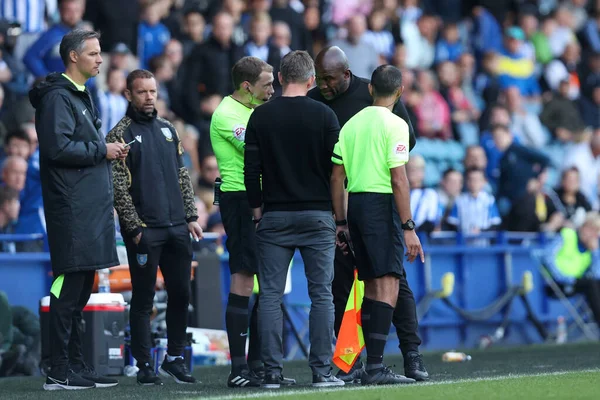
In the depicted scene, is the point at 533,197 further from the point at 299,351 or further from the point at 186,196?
the point at 186,196

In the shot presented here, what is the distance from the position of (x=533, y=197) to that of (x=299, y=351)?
4427 millimetres

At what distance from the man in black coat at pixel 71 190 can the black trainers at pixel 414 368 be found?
1985 mm

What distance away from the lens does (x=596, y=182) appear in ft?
64.1

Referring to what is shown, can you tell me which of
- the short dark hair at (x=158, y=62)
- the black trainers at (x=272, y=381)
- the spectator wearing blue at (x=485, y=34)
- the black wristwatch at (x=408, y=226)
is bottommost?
the black trainers at (x=272, y=381)

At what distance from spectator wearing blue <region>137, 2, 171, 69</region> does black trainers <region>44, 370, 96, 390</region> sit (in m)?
7.61

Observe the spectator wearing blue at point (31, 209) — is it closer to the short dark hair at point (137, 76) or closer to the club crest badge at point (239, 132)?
the short dark hair at point (137, 76)

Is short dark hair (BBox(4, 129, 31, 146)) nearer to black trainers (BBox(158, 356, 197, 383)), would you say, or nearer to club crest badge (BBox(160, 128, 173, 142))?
club crest badge (BBox(160, 128, 173, 142))

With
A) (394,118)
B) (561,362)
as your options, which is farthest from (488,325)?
(394,118)

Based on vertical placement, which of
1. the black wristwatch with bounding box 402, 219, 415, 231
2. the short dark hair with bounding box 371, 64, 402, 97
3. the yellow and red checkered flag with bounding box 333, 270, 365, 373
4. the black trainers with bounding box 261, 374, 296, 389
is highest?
the short dark hair with bounding box 371, 64, 402, 97

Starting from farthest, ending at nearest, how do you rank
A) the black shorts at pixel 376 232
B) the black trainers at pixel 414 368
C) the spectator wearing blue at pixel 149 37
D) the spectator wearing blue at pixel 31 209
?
the spectator wearing blue at pixel 149 37, the spectator wearing blue at pixel 31 209, the black trainers at pixel 414 368, the black shorts at pixel 376 232

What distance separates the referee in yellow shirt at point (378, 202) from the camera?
8.65 metres

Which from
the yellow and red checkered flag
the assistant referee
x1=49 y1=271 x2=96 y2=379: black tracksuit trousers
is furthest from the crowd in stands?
the yellow and red checkered flag

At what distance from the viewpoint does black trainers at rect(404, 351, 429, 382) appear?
9.02 m

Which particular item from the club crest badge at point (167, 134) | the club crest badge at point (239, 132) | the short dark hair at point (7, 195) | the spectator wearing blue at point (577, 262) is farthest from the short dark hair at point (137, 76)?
the spectator wearing blue at point (577, 262)
